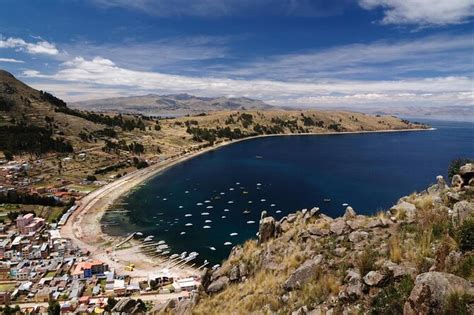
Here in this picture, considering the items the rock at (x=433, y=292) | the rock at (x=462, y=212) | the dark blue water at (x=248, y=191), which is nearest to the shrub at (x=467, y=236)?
the rock at (x=462, y=212)

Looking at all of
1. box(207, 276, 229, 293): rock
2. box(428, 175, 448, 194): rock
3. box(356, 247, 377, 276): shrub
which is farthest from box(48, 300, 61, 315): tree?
box(428, 175, 448, 194): rock

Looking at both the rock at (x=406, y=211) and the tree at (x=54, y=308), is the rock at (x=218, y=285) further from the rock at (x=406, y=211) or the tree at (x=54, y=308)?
the tree at (x=54, y=308)

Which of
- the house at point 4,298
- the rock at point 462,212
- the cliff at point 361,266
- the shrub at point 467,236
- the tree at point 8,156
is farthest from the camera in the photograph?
the tree at point 8,156

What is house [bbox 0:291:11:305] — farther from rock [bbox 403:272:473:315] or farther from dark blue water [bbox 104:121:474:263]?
rock [bbox 403:272:473:315]

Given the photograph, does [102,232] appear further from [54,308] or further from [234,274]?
[234,274]

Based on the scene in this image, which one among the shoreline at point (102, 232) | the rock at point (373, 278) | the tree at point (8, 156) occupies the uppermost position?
the rock at point (373, 278)

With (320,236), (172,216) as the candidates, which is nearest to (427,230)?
(320,236)
